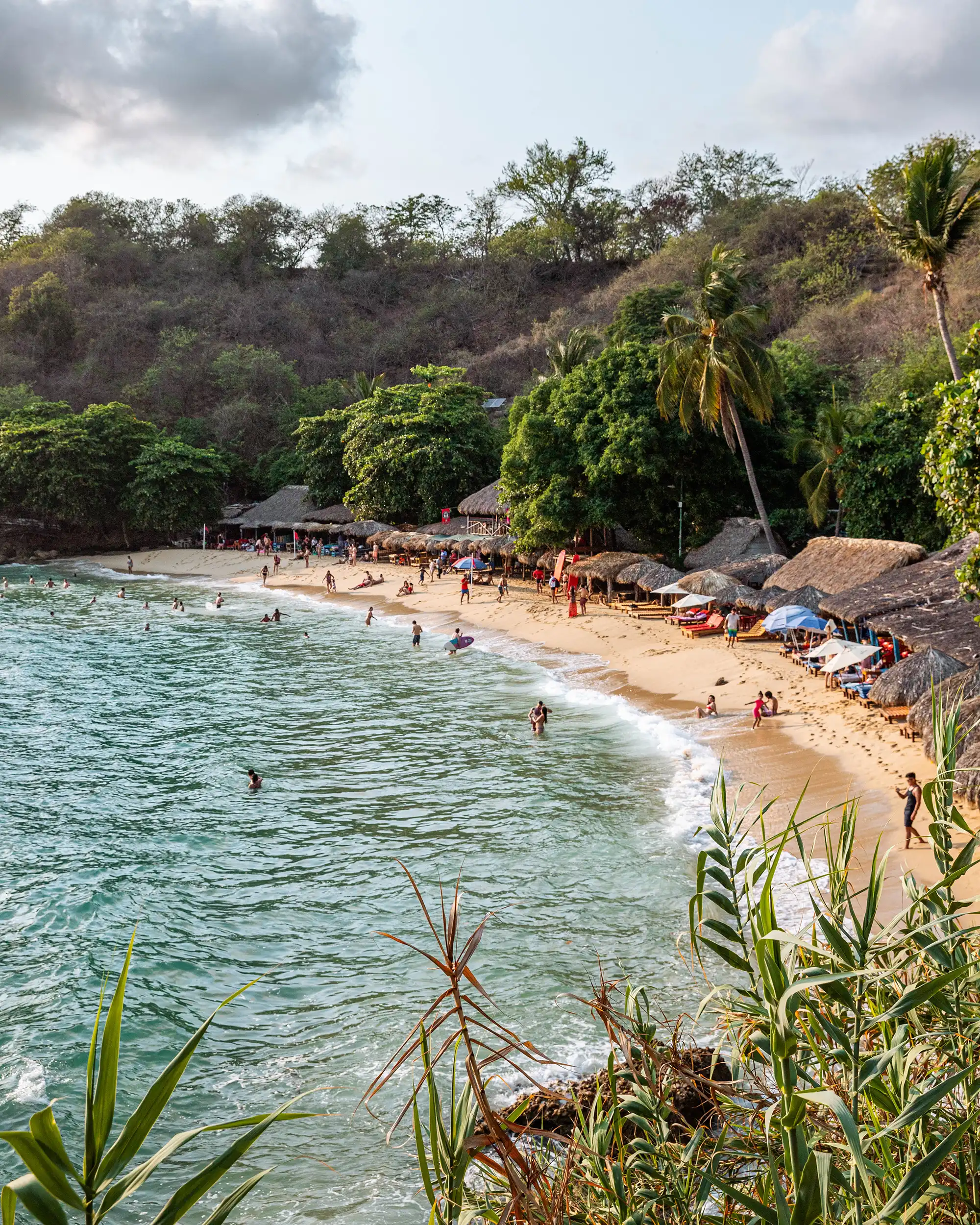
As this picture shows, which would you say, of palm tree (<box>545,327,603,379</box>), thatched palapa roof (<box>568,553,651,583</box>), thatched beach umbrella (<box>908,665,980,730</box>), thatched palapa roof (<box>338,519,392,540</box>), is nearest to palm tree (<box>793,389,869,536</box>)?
thatched palapa roof (<box>568,553,651,583</box>)

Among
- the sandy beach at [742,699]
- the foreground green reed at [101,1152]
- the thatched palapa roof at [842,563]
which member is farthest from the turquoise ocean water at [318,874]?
the thatched palapa roof at [842,563]

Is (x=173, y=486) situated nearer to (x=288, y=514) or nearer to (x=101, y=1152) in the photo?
(x=288, y=514)

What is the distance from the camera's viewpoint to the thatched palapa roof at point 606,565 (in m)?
29.4

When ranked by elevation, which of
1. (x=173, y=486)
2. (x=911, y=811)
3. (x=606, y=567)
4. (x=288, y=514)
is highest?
(x=173, y=486)

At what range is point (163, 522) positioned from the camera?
4972cm

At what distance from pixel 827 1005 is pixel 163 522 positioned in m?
49.8

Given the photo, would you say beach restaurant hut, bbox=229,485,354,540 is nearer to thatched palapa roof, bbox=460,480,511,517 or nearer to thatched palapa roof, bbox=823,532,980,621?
thatched palapa roof, bbox=460,480,511,517

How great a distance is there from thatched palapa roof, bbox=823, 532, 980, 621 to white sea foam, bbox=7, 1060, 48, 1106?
50.8 feet

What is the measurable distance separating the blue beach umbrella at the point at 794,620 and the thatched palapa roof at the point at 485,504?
17.4 metres

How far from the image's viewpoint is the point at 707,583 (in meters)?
25.6

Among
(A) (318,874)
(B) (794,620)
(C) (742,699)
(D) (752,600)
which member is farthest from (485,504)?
(A) (318,874)

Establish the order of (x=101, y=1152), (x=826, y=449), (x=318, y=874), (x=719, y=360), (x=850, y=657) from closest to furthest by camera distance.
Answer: (x=101, y=1152) → (x=318, y=874) → (x=850, y=657) → (x=719, y=360) → (x=826, y=449)

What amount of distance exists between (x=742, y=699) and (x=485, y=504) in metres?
20.6

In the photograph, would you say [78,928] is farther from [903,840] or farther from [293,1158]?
[903,840]
